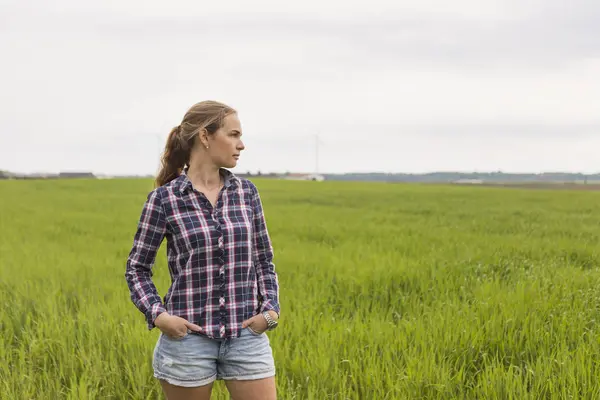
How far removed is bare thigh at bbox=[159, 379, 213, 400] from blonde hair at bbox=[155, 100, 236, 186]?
35.4 inches

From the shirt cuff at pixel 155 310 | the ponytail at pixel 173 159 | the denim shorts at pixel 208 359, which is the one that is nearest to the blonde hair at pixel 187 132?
the ponytail at pixel 173 159

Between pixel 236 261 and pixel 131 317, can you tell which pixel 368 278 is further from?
pixel 236 261

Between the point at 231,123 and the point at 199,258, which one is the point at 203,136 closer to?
the point at 231,123

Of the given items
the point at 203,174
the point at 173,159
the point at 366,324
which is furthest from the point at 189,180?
the point at 366,324

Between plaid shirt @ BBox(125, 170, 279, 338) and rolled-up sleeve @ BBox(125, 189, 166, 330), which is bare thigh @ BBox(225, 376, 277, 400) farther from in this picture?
rolled-up sleeve @ BBox(125, 189, 166, 330)

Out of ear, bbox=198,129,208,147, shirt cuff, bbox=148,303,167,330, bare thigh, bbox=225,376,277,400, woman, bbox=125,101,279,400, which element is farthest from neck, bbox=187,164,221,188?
bare thigh, bbox=225,376,277,400

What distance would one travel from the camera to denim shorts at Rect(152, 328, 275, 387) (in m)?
2.17

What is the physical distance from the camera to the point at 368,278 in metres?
6.30

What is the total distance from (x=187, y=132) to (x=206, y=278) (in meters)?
0.64

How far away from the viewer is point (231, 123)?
2.26 meters

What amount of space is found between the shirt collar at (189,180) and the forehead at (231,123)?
0.74 feet

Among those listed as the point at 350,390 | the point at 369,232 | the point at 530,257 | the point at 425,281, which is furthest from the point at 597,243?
the point at 350,390

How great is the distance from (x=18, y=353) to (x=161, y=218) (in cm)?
291

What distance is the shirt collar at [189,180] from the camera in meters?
2.27
